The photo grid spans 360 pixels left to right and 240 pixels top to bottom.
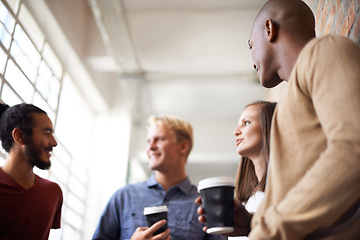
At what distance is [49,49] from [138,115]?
1.75 metres

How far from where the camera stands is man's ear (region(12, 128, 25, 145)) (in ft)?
5.66

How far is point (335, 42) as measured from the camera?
974mm

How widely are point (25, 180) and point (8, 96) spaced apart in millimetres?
1214

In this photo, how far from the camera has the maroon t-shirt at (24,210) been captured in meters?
1.58

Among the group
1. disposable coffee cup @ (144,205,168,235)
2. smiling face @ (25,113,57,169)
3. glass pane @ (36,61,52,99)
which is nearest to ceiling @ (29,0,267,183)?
glass pane @ (36,61,52,99)

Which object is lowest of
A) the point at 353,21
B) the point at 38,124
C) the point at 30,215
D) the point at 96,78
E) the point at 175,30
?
the point at 30,215

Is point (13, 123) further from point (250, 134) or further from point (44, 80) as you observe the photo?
point (44, 80)

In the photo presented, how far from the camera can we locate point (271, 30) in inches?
47.6

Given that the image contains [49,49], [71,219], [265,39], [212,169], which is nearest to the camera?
[265,39]

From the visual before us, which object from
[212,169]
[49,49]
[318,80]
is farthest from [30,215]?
[212,169]

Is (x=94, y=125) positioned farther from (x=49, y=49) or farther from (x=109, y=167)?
(x=49, y=49)

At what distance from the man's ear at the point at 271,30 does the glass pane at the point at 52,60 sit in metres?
2.67

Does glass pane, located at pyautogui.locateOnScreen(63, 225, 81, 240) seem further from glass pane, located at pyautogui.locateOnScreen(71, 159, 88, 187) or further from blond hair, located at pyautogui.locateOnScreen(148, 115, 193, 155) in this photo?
blond hair, located at pyautogui.locateOnScreen(148, 115, 193, 155)

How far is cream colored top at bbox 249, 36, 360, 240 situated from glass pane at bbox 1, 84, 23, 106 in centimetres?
207
